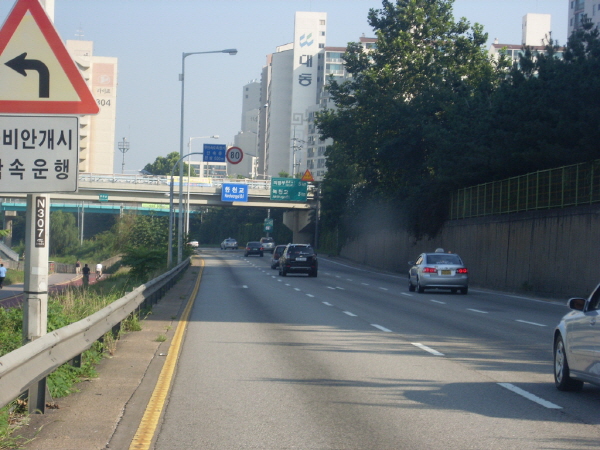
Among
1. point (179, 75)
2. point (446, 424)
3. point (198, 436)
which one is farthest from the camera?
point (179, 75)

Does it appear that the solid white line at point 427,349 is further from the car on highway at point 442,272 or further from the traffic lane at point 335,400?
the car on highway at point 442,272

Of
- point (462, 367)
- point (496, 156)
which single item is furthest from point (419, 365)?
point (496, 156)

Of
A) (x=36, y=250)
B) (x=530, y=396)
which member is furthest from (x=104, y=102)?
(x=36, y=250)

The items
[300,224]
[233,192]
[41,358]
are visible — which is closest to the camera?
[41,358]

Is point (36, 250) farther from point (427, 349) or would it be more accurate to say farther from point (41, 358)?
point (427, 349)

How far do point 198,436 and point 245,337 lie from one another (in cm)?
806

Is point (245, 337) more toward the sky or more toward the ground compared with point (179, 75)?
more toward the ground

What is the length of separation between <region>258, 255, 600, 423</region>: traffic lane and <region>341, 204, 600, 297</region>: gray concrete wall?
3.31 m

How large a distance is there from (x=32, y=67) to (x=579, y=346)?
615 cm

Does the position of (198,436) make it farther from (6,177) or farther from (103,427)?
(6,177)

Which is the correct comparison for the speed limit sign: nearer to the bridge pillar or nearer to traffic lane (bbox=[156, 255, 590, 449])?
the bridge pillar

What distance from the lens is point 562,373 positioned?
9516mm

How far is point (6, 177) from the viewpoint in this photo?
6266 mm

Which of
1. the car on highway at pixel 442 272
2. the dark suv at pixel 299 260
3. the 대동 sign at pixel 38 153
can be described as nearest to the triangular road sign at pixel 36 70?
the 대동 sign at pixel 38 153
